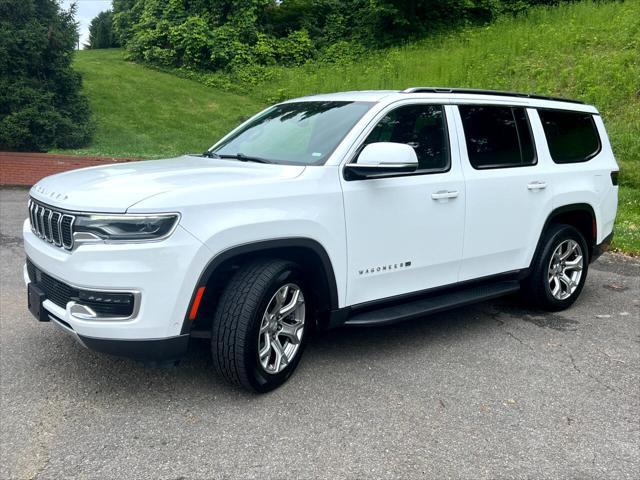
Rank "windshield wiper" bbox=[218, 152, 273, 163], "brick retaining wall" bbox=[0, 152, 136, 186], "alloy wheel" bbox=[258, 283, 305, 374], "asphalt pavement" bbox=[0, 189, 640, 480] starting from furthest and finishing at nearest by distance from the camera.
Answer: "brick retaining wall" bbox=[0, 152, 136, 186] < "windshield wiper" bbox=[218, 152, 273, 163] < "alloy wheel" bbox=[258, 283, 305, 374] < "asphalt pavement" bbox=[0, 189, 640, 480]

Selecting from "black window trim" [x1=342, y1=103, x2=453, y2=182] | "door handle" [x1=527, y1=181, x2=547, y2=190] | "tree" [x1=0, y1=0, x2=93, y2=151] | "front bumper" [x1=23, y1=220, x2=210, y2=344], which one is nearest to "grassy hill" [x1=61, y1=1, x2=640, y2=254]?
"tree" [x1=0, y1=0, x2=93, y2=151]

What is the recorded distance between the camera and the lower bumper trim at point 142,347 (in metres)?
3.24

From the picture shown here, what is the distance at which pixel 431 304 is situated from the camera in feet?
14.5

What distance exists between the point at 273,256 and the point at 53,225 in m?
1.31

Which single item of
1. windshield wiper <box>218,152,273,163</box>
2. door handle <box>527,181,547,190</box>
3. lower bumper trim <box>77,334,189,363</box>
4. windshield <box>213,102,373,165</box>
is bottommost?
lower bumper trim <box>77,334,189,363</box>

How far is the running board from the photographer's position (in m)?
4.07

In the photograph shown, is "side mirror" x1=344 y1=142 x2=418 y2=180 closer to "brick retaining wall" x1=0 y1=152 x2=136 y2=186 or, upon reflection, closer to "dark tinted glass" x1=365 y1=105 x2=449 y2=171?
"dark tinted glass" x1=365 y1=105 x2=449 y2=171

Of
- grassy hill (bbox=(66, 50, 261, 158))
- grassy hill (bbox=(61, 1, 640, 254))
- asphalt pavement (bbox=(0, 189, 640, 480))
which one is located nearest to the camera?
asphalt pavement (bbox=(0, 189, 640, 480))

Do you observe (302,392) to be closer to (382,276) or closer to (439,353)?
(382,276)

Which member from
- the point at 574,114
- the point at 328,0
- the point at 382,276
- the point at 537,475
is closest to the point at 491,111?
the point at 574,114

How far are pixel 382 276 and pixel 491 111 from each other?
181 cm

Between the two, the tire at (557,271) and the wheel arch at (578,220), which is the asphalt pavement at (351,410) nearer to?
the tire at (557,271)

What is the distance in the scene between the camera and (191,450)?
3117 millimetres

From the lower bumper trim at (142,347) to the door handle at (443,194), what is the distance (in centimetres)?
206
